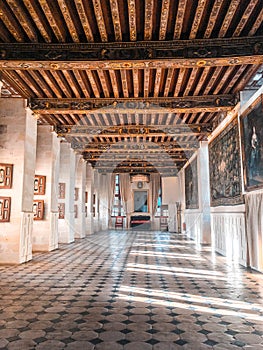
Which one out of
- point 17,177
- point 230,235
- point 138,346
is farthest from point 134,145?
point 138,346

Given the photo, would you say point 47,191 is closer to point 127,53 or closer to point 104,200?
point 127,53

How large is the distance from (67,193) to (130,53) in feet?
29.3

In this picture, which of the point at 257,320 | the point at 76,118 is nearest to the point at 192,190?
the point at 76,118

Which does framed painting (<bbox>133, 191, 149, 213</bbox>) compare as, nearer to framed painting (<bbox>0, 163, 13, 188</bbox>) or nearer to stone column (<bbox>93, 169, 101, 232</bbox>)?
stone column (<bbox>93, 169, 101, 232</bbox>)

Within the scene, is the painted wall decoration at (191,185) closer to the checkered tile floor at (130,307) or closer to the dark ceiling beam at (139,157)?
the dark ceiling beam at (139,157)

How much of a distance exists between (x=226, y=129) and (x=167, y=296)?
6.64m

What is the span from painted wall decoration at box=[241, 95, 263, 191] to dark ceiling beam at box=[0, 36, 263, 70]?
53.3 inches

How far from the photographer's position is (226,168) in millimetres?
10023

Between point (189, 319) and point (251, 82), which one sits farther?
point (251, 82)

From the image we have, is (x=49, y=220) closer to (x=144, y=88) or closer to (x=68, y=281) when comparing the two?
(x=68, y=281)

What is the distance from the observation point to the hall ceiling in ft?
17.8

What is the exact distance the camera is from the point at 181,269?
25.0ft

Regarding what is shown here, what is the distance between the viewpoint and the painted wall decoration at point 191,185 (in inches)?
609

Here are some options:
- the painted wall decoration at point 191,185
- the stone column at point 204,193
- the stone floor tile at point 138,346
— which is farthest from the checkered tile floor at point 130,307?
the painted wall decoration at point 191,185
